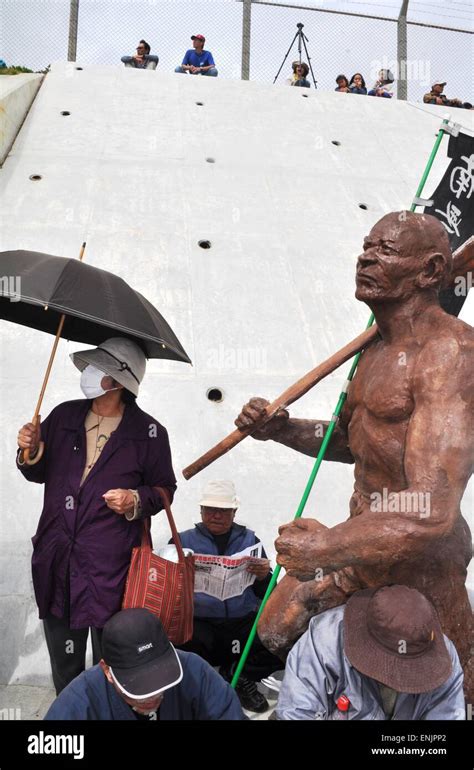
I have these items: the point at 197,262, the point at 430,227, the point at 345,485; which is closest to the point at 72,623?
the point at 430,227

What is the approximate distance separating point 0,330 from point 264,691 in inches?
153

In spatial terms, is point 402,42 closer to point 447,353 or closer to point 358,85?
point 358,85

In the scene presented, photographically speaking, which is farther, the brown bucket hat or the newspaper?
the newspaper

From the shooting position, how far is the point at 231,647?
381cm

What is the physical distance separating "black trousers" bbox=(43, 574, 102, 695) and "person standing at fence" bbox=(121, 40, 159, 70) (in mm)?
9443

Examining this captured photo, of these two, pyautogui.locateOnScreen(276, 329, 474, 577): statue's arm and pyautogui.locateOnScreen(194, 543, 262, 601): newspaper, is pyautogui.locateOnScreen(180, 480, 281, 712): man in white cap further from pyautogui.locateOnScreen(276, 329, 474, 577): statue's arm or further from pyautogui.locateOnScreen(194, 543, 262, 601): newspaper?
pyautogui.locateOnScreen(276, 329, 474, 577): statue's arm

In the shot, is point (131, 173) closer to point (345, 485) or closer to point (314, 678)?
point (345, 485)

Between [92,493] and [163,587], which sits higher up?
[92,493]

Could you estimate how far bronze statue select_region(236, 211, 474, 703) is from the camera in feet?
8.19

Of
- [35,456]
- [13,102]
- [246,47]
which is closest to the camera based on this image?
[35,456]

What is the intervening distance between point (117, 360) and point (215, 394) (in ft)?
9.53

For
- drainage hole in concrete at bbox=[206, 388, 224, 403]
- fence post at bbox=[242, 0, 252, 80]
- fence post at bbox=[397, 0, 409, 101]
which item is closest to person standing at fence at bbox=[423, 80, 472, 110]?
fence post at bbox=[397, 0, 409, 101]

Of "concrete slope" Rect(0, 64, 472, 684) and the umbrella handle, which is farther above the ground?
the umbrella handle

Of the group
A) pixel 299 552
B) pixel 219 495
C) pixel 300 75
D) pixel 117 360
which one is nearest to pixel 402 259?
pixel 299 552
